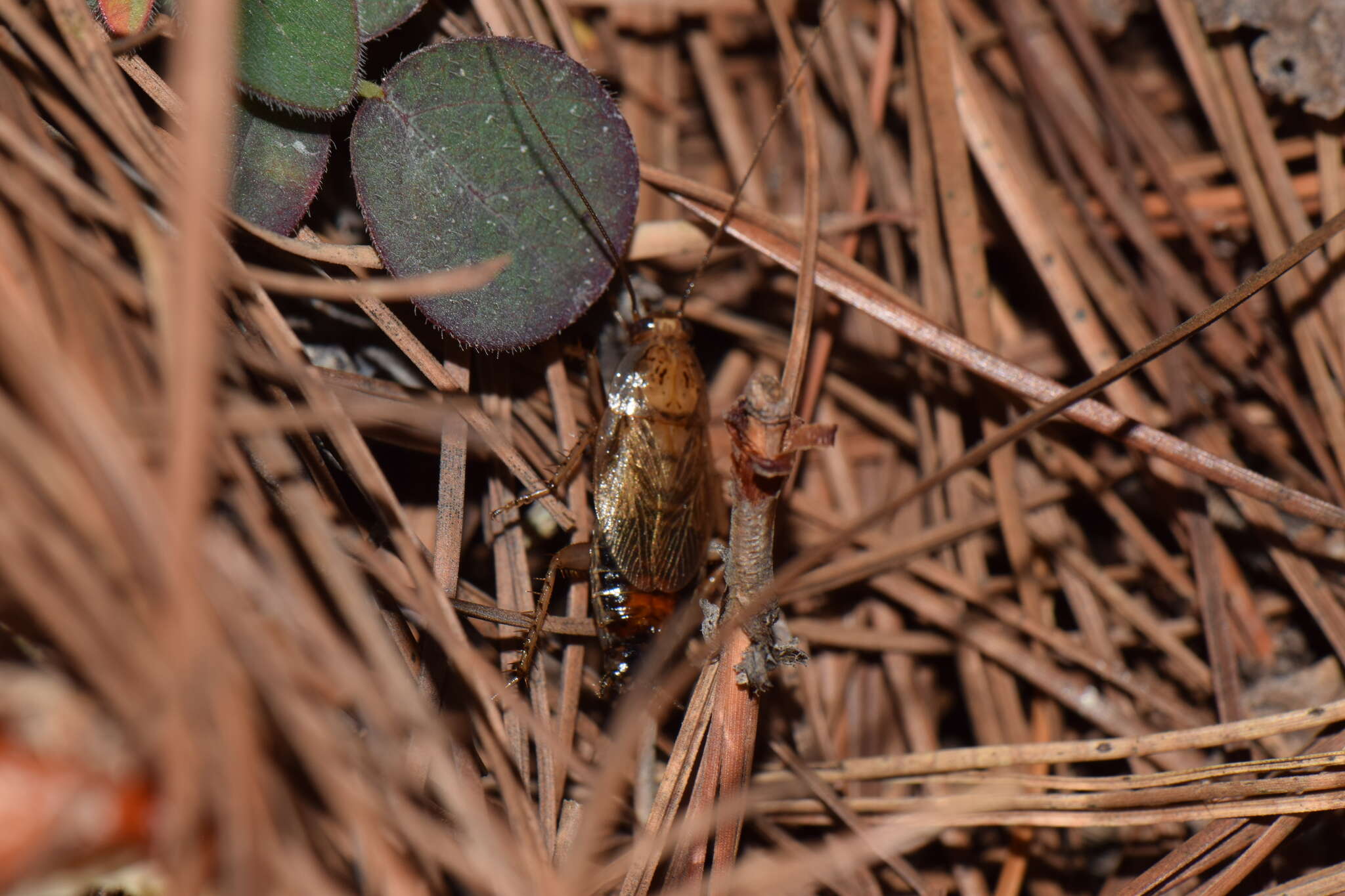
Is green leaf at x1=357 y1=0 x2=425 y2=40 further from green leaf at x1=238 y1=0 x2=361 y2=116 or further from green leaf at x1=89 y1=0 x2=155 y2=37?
green leaf at x1=89 y1=0 x2=155 y2=37

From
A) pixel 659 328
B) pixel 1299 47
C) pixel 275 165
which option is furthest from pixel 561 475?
pixel 1299 47

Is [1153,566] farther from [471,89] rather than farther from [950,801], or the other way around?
[471,89]

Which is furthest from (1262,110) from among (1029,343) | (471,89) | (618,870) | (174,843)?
Result: (174,843)

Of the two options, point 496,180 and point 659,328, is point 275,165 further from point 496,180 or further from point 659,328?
point 659,328

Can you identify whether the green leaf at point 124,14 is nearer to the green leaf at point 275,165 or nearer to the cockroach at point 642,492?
the green leaf at point 275,165

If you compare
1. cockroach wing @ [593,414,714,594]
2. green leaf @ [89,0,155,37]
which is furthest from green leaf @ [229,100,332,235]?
cockroach wing @ [593,414,714,594]

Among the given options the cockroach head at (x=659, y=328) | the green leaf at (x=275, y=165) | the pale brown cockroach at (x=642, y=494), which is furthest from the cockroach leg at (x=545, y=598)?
the green leaf at (x=275, y=165)
